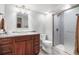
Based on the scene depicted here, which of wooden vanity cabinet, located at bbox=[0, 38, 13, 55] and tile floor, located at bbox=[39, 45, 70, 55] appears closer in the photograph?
wooden vanity cabinet, located at bbox=[0, 38, 13, 55]

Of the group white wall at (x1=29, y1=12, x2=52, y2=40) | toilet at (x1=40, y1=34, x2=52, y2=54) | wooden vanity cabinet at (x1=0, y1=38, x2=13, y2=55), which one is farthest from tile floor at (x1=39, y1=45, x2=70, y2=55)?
wooden vanity cabinet at (x1=0, y1=38, x2=13, y2=55)

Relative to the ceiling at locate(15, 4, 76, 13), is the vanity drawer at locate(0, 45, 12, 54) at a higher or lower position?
lower

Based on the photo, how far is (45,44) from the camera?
2.28 m

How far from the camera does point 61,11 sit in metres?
2.22

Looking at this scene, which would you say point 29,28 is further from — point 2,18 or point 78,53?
point 78,53

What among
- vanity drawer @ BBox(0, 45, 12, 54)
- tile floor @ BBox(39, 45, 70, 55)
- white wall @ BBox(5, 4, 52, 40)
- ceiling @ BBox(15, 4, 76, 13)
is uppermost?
ceiling @ BBox(15, 4, 76, 13)

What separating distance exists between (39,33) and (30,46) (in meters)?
0.31

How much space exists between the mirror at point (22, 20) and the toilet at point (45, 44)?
0.38 metres

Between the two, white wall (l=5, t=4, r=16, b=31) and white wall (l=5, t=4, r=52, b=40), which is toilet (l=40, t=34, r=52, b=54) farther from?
white wall (l=5, t=4, r=16, b=31)

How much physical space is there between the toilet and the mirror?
38cm

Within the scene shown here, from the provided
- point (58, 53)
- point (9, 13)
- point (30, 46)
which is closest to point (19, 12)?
point (9, 13)

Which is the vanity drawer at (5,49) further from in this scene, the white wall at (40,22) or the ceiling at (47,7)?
the ceiling at (47,7)

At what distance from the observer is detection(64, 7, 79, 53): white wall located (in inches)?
85.8

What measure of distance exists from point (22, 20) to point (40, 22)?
34 centimetres
